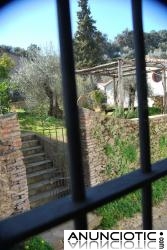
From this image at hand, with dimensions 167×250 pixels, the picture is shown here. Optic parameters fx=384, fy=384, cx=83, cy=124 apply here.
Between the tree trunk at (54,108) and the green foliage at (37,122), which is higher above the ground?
the tree trunk at (54,108)

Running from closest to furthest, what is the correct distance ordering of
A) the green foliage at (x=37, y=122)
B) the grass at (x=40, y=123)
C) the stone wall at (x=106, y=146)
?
1. the stone wall at (x=106, y=146)
2. the grass at (x=40, y=123)
3. the green foliage at (x=37, y=122)

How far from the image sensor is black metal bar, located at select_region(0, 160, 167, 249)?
1.49 ft

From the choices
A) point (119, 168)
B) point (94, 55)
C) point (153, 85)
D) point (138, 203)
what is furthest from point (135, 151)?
point (94, 55)

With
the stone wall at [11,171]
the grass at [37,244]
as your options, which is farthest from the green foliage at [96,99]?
the grass at [37,244]

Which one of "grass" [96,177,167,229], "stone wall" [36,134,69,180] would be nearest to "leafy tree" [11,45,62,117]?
"stone wall" [36,134,69,180]

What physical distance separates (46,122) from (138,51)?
9172 millimetres

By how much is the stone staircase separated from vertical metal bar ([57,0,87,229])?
5.63 metres

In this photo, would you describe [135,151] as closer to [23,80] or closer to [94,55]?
[23,80]

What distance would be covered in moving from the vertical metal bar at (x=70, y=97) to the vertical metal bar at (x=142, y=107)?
156 millimetres

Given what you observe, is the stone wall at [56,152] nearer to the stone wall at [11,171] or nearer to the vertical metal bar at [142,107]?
the stone wall at [11,171]

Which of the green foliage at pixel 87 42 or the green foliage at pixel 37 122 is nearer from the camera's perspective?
the green foliage at pixel 37 122

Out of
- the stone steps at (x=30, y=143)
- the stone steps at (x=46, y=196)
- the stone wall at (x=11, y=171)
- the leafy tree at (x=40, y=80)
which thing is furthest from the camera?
the leafy tree at (x=40, y=80)

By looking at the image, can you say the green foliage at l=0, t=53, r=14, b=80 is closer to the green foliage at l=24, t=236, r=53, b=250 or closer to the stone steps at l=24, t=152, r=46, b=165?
the stone steps at l=24, t=152, r=46, b=165

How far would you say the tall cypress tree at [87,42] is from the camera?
23250 mm
